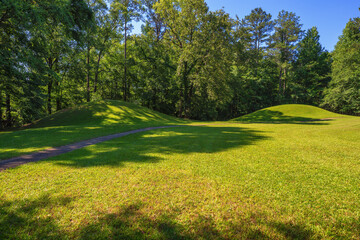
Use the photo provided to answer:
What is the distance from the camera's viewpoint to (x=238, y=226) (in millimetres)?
2746

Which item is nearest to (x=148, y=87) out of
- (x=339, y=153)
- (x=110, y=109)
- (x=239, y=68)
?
(x=110, y=109)

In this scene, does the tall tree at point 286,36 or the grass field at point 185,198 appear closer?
the grass field at point 185,198

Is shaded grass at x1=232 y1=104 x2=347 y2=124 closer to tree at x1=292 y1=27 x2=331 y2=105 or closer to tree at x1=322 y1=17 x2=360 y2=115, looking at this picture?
tree at x1=322 y1=17 x2=360 y2=115

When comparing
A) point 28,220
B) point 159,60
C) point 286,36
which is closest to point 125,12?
point 159,60

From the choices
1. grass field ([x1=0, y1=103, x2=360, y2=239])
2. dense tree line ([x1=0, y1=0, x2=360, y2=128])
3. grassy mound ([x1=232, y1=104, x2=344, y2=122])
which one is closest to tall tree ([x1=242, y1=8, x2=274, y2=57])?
dense tree line ([x1=0, y1=0, x2=360, y2=128])

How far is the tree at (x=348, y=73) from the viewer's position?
113 ft

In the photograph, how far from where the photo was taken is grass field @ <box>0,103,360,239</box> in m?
2.66

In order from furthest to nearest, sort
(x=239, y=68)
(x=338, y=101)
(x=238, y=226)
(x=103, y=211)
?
1. (x=239, y=68)
2. (x=338, y=101)
3. (x=103, y=211)
4. (x=238, y=226)

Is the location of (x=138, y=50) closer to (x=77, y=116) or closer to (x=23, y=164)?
(x=77, y=116)

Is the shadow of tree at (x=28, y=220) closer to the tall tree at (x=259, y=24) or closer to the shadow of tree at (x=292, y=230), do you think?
the shadow of tree at (x=292, y=230)

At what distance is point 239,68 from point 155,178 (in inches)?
1684

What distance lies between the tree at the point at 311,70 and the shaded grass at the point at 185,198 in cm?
5121

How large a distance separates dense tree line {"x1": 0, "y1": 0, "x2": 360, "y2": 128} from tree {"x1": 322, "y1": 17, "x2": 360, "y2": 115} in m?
0.23


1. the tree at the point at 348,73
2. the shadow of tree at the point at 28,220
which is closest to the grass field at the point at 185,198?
→ the shadow of tree at the point at 28,220
